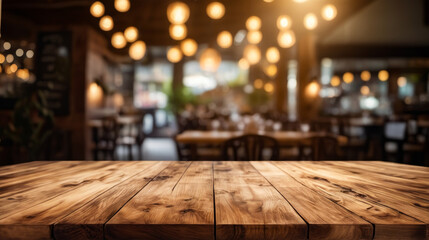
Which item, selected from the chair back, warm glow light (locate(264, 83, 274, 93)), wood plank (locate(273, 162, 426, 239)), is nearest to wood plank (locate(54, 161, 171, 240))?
wood plank (locate(273, 162, 426, 239))

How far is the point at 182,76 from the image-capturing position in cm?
1355

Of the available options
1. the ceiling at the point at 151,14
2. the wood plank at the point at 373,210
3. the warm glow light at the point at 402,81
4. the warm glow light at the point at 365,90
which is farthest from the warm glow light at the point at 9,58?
the warm glow light at the point at 402,81

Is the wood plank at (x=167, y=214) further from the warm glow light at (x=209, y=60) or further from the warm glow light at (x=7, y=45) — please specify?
the warm glow light at (x=7, y=45)

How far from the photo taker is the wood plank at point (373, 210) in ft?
2.36

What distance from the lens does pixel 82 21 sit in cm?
713

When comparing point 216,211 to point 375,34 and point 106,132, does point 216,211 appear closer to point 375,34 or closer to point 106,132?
point 106,132

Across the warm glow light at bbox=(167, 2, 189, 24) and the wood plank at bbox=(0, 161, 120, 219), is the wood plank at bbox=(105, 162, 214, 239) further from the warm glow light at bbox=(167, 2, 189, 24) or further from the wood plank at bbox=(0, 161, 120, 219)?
the warm glow light at bbox=(167, 2, 189, 24)

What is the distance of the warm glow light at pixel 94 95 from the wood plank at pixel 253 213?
615cm

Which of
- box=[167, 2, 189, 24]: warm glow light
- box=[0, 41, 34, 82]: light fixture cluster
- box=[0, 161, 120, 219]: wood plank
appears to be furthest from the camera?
box=[0, 41, 34, 82]: light fixture cluster

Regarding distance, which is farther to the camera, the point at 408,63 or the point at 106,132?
the point at 408,63

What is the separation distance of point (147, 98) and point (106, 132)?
9.81 metres

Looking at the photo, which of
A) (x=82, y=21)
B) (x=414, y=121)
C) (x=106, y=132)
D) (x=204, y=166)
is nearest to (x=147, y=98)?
(x=82, y=21)

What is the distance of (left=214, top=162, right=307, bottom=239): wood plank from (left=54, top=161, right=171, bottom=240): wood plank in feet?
0.89

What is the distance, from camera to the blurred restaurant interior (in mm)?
3998
